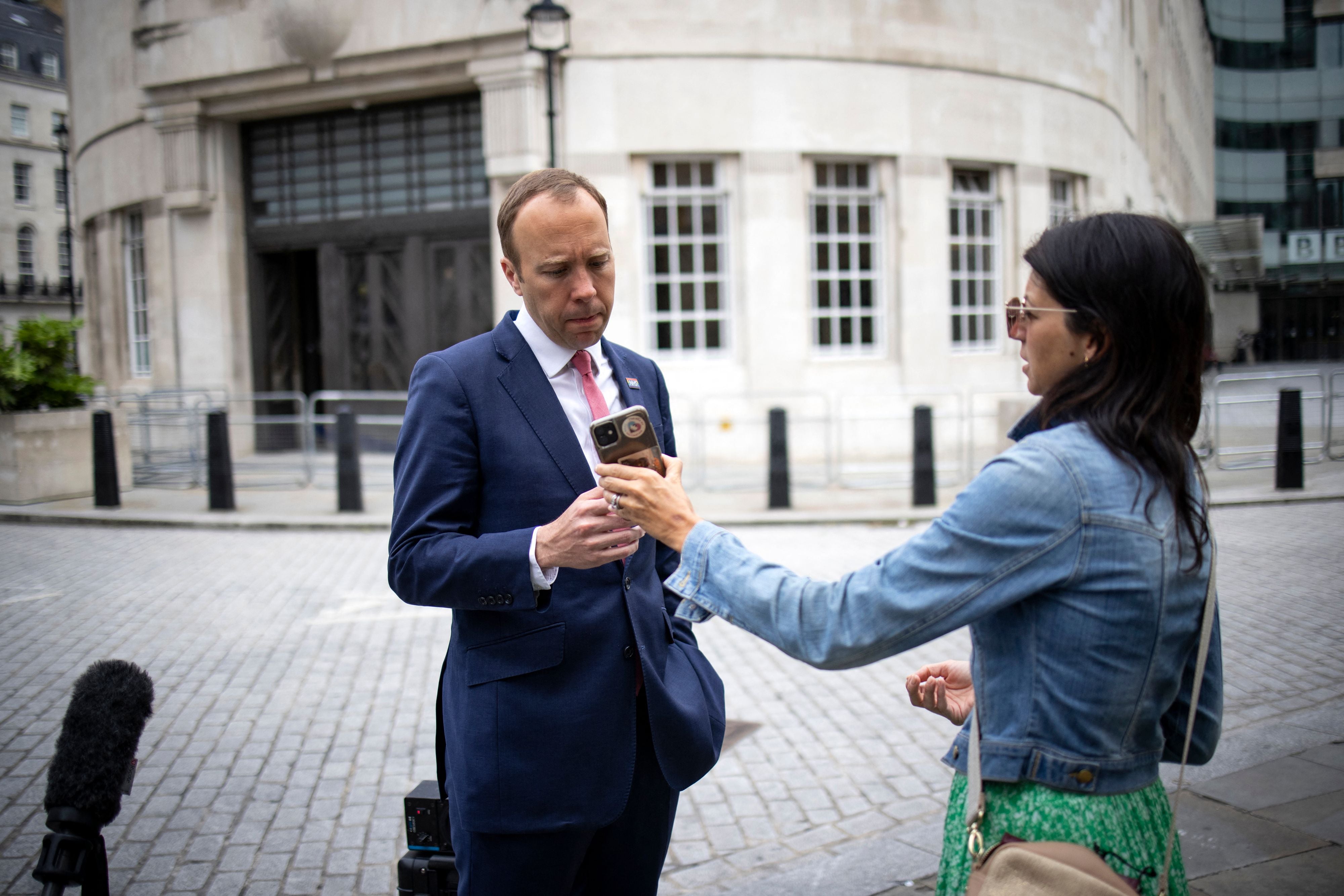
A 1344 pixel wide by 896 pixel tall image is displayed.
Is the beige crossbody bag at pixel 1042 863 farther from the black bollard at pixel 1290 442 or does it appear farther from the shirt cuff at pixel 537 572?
the black bollard at pixel 1290 442

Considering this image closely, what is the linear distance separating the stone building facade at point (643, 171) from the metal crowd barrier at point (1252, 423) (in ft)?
10.4

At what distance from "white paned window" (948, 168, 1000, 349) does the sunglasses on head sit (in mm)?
14907

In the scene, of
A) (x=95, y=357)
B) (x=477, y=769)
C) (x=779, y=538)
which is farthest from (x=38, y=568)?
(x=95, y=357)

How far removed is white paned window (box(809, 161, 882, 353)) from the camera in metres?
15.3

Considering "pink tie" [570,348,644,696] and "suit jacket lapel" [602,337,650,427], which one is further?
"suit jacket lapel" [602,337,650,427]

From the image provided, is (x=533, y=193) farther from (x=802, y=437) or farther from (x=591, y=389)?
(x=802, y=437)

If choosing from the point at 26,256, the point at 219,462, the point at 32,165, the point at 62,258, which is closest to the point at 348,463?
the point at 219,462

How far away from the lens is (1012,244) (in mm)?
16281

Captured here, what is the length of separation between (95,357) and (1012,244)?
17.9 metres

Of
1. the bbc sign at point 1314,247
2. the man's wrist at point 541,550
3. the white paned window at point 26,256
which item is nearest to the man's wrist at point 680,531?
the man's wrist at point 541,550

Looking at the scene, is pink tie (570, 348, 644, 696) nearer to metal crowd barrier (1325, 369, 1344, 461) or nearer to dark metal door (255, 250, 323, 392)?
metal crowd barrier (1325, 369, 1344, 461)

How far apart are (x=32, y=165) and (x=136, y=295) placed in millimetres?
13391

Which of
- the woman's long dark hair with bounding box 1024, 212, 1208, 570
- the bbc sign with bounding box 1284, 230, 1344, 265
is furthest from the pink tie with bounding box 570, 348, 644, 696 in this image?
the bbc sign with bounding box 1284, 230, 1344, 265

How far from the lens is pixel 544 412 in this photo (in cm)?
210
